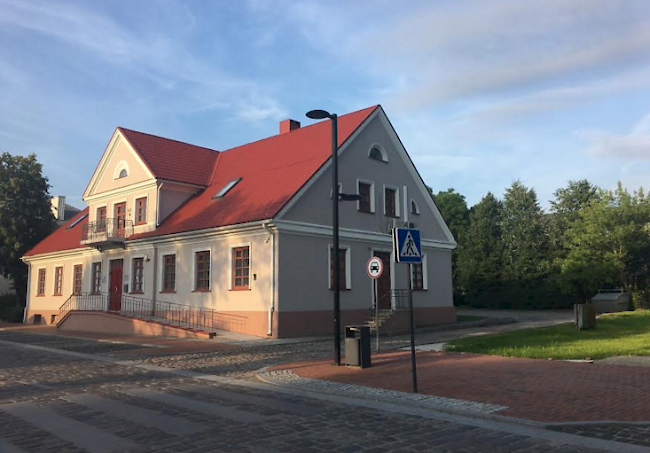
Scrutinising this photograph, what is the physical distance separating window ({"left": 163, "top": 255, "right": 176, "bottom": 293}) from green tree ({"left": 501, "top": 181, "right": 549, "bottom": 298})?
3061 cm

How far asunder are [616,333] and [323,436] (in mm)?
16616

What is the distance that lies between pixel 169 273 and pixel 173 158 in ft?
24.3

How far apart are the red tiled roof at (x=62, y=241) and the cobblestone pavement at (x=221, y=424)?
2335 cm

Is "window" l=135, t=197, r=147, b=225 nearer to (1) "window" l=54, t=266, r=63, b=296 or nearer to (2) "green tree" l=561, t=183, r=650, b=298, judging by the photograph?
(1) "window" l=54, t=266, r=63, b=296

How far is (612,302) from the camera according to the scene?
1458 inches

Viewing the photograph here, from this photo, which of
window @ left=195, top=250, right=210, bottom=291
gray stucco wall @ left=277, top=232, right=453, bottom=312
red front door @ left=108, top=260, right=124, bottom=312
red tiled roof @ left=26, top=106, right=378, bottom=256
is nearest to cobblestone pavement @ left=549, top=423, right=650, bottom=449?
gray stucco wall @ left=277, top=232, right=453, bottom=312

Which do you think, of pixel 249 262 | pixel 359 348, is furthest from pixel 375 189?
pixel 359 348

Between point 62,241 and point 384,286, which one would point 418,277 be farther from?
point 62,241

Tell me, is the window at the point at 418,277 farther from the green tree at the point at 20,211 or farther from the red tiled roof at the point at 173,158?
the green tree at the point at 20,211

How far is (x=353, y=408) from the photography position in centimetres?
822

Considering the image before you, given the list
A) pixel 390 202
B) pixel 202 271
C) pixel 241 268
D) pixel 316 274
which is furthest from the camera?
Answer: pixel 390 202

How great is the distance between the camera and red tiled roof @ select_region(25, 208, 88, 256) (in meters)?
32.1

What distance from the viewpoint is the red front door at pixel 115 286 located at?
27594 millimetres

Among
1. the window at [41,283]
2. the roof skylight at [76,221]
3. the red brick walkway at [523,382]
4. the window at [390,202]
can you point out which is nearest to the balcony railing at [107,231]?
the roof skylight at [76,221]
